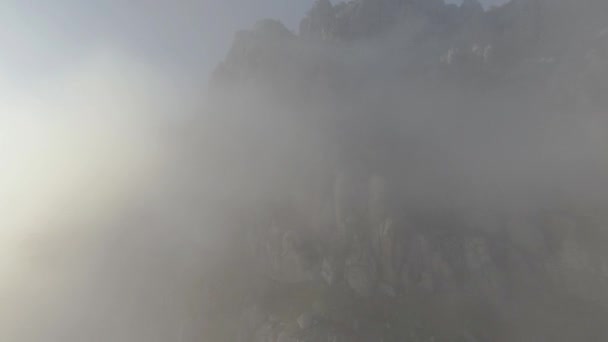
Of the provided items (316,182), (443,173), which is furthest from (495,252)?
(316,182)

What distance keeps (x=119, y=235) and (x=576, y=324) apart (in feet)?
578

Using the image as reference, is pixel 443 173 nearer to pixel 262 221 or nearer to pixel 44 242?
pixel 262 221

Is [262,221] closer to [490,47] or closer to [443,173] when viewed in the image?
[443,173]

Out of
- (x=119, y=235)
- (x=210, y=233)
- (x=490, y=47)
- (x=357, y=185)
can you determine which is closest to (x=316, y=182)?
(x=357, y=185)

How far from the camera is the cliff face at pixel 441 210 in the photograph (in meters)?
120

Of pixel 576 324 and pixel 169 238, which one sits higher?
pixel 169 238

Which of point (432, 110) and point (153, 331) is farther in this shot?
point (432, 110)

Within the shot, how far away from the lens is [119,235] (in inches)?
6939

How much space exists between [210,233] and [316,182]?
5061 centimetres

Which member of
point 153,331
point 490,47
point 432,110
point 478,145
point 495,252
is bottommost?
point 153,331

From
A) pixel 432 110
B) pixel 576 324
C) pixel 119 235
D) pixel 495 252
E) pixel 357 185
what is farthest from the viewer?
pixel 432 110

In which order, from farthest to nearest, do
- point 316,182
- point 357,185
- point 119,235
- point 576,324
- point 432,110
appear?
point 432,110 → point 119,235 → point 316,182 → point 357,185 → point 576,324

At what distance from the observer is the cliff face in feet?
393

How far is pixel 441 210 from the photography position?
149 meters
